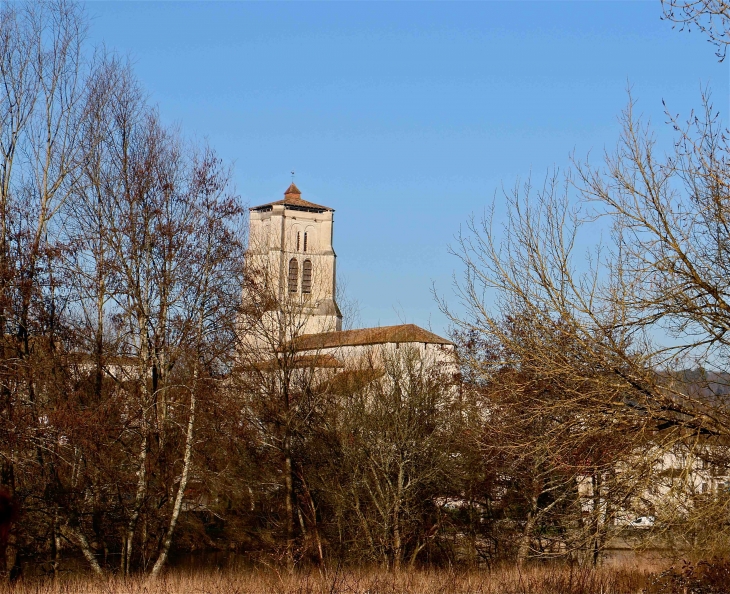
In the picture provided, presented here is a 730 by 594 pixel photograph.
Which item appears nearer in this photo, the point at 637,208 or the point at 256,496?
the point at 637,208

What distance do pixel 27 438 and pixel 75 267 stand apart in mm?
4595

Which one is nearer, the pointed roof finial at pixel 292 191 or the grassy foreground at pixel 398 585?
A: the grassy foreground at pixel 398 585

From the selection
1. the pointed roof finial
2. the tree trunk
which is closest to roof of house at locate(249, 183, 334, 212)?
the pointed roof finial

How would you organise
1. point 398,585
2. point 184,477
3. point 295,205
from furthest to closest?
point 295,205 → point 184,477 → point 398,585

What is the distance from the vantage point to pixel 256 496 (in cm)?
2397

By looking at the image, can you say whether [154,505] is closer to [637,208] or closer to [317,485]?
[317,485]

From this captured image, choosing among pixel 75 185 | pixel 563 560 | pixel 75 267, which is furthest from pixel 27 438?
pixel 563 560

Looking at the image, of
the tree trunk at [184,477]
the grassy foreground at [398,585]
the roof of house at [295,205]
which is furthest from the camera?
the roof of house at [295,205]

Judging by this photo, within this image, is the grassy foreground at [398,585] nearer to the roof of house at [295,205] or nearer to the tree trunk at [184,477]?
the tree trunk at [184,477]

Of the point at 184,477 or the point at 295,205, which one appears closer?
the point at 184,477

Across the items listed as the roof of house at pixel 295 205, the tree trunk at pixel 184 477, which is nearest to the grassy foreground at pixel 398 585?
the tree trunk at pixel 184 477

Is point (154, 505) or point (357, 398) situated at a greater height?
point (357, 398)

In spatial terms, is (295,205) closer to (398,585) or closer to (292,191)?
(292,191)

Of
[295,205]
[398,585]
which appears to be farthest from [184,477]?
[295,205]
